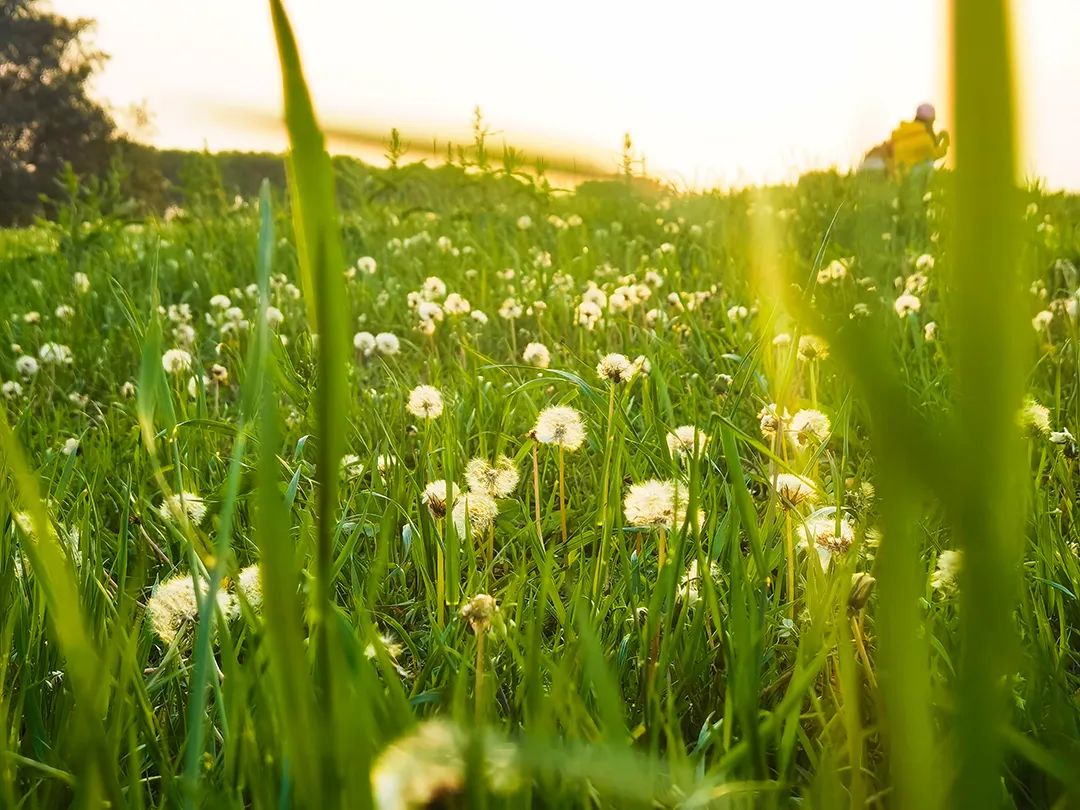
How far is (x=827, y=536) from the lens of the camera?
3.31ft

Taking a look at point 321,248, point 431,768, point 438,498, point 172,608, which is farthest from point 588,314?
point 321,248

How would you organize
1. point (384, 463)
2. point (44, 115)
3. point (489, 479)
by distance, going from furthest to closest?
point (44, 115) → point (384, 463) → point (489, 479)

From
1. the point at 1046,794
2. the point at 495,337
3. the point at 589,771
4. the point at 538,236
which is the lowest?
the point at 1046,794

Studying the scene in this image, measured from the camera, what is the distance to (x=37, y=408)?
93.0 inches

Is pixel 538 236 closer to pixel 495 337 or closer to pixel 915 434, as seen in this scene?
pixel 495 337

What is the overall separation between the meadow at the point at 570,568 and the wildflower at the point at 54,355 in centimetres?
2

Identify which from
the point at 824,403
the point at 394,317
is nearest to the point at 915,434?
the point at 824,403

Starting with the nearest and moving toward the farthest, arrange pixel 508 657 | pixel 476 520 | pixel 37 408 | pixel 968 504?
pixel 968 504 → pixel 508 657 → pixel 476 520 → pixel 37 408

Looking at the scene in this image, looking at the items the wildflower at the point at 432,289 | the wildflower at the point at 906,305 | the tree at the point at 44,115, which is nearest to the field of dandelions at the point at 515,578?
the wildflower at the point at 906,305

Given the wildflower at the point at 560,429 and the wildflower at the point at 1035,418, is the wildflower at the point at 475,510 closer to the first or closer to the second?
the wildflower at the point at 560,429

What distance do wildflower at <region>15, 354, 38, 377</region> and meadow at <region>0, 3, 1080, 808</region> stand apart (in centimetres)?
1

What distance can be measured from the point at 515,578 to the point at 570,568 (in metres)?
0.11

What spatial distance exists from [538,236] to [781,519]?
3.88m

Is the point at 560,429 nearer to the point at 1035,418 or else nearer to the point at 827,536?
the point at 827,536
